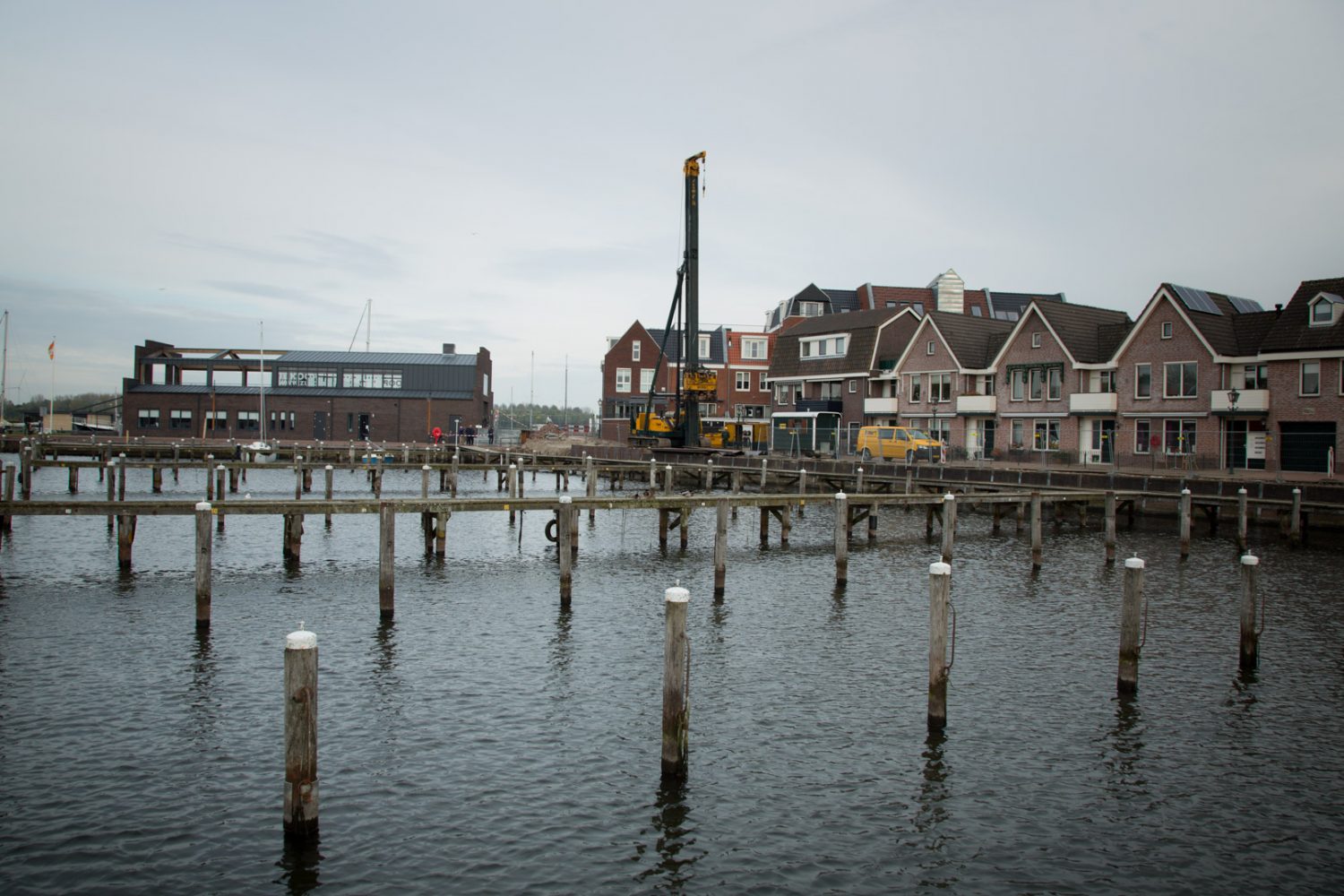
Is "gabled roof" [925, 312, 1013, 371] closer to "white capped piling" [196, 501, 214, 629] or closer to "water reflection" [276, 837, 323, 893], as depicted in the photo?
"white capped piling" [196, 501, 214, 629]

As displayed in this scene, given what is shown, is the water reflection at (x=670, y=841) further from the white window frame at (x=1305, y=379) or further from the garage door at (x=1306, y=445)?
the white window frame at (x=1305, y=379)

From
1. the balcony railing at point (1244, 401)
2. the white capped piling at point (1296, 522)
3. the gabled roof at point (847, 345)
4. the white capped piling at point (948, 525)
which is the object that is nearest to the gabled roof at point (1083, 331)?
the balcony railing at point (1244, 401)

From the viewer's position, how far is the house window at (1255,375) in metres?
48.6

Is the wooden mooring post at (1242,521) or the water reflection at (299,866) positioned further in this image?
the wooden mooring post at (1242,521)

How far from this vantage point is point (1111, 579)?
28.3m

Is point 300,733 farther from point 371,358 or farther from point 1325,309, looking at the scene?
point 371,358

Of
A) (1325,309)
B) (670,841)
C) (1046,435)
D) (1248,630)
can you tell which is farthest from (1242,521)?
(670,841)

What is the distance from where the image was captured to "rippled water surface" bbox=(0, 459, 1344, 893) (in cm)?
1008

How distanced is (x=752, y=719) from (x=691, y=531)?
25.9m

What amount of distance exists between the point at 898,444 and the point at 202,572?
45.0 metres

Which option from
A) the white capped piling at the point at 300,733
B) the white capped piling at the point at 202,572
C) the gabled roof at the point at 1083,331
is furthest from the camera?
the gabled roof at the point at 1083,331

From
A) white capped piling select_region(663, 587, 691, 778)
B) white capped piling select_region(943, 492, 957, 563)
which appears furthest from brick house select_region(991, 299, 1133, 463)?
white capped piling select_region(663, 587, 691, 778)

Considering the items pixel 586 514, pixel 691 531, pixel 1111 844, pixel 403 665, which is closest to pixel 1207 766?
pixel 1111 844

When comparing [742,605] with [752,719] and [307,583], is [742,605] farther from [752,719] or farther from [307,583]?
[307,583]
